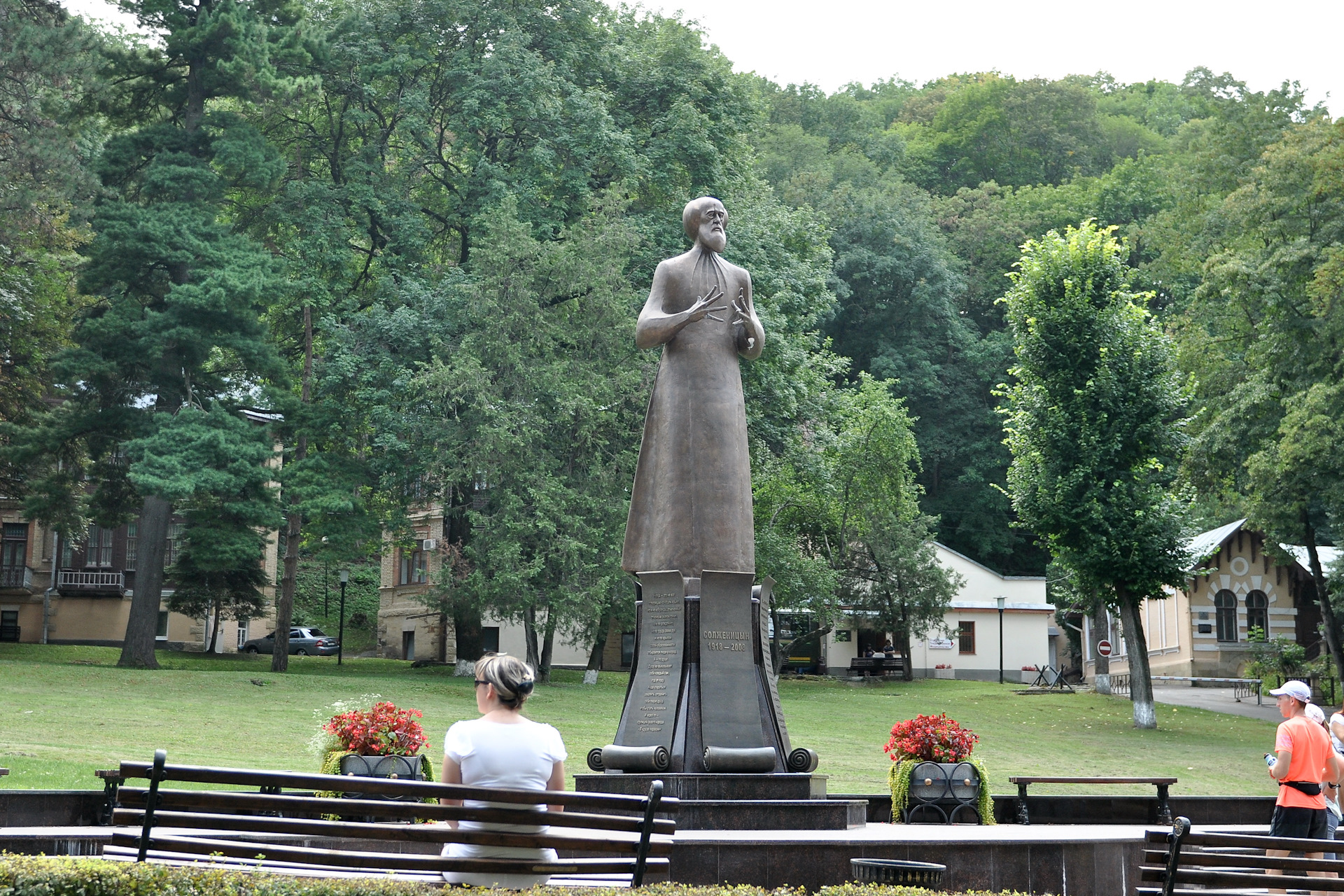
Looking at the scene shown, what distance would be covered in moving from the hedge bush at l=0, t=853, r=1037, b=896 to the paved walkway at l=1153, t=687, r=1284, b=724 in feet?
117

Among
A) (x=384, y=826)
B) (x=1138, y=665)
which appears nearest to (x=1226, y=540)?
(x=1138, y=665)

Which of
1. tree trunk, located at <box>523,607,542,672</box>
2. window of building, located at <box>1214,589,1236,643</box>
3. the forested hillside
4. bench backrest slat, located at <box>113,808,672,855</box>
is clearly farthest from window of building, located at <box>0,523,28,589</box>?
bench backrest slat, located at <box>113,808,672,855</box>

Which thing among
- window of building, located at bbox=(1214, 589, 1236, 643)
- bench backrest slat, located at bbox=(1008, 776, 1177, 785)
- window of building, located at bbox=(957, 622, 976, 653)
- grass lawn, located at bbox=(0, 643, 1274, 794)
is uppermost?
window of building, located at bbox=(1214, 589, 1236, 643)

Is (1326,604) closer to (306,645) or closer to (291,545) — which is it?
(291,545)

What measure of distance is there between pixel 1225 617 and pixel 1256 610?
4.32 ft

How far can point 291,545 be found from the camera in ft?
123

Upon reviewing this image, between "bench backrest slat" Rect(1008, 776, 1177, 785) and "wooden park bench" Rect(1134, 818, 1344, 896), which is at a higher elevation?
"wooden park bench" Rect(1134, 818, 1344, 896)

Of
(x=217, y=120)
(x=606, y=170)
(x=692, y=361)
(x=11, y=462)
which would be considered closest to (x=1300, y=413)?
(x=606, y=170)

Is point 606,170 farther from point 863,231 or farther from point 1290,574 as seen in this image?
point 1290,574

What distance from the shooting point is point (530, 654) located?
38.2 m

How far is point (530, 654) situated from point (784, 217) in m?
14.4

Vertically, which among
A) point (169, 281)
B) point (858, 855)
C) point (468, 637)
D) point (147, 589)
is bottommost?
point (858, 855)

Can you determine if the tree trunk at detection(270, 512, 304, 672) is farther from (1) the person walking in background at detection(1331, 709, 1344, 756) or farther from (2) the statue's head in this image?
(1) the person walking in background at detection(1331, 709, 1344, 756)

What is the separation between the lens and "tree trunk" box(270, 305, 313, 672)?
36.8 m
